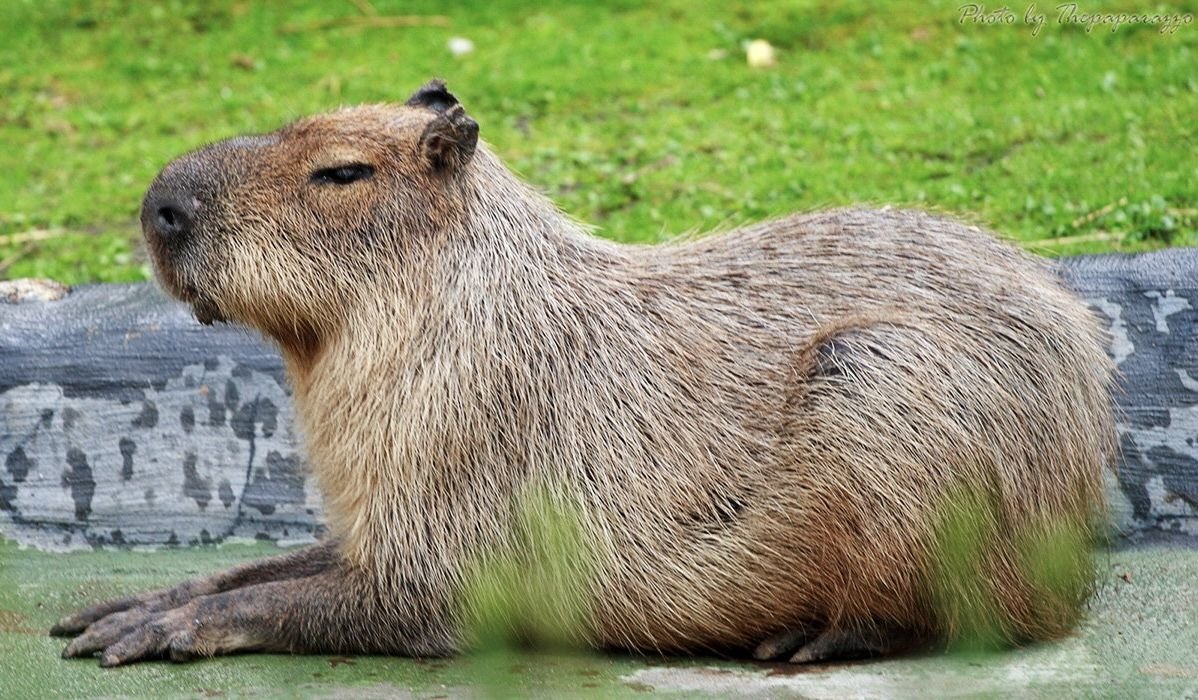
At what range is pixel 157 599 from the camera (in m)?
3.98

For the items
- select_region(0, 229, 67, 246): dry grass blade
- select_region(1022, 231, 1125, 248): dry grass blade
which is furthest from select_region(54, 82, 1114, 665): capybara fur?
select_region(0, 229, 67, 246): dry grass blade

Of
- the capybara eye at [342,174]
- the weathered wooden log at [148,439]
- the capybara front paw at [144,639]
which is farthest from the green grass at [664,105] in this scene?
the capybara front paw at [144,639]

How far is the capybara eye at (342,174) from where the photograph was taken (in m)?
3.92

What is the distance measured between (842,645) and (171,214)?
1.88m

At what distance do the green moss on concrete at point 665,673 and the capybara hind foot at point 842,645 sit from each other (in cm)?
5

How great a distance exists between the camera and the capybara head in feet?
12.7

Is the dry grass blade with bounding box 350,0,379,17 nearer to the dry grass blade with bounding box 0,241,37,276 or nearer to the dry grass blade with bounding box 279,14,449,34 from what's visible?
the dry grass blade with bounding box 279,14,449,34

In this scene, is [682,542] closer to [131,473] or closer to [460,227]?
[460,227]

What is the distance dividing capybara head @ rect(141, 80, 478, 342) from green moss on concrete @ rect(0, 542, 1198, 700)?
2.86 feet

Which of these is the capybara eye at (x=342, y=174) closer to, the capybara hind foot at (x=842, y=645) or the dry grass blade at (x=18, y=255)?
the capybara hind foot at (x=842, y=645)

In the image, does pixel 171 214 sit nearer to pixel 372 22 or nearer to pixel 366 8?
pixel 372 22

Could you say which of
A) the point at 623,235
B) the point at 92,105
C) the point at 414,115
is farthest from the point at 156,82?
the point at 414,115

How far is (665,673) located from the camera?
145 inches

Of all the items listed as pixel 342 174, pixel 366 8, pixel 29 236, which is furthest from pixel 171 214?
pixel 366 8
